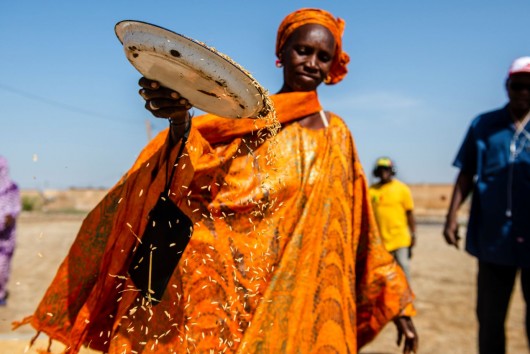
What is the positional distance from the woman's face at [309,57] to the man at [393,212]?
4558 millimetres

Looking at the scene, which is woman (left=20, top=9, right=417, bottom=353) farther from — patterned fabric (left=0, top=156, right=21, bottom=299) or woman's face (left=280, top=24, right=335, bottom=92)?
patterned fabric (left=0, top=156, right=21, bottom=299)

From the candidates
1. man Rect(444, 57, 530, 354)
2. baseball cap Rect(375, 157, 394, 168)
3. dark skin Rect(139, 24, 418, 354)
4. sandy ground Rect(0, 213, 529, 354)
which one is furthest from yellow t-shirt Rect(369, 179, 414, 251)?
dark skin Rect(139, 24, 418, 354)

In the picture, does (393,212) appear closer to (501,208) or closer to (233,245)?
(501,208)

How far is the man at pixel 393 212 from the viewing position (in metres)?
7.52

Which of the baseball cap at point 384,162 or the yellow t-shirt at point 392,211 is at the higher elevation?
the baseball cap at point 384,162

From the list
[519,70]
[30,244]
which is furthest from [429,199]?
[519,70]

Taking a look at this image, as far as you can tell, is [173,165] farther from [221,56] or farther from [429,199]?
[429,199]

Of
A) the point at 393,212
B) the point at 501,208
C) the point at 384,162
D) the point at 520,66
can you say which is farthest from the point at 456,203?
the point at 384,162

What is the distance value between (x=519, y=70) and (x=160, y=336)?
10.4ft

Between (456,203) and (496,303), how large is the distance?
89cm

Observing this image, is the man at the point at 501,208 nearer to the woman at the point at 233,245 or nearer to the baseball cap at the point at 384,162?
the woman at the point at 233,245

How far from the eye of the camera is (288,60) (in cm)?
333

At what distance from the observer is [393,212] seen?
766 centimetres

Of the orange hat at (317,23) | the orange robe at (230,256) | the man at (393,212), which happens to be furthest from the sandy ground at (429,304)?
the orange hat at (317,23)
